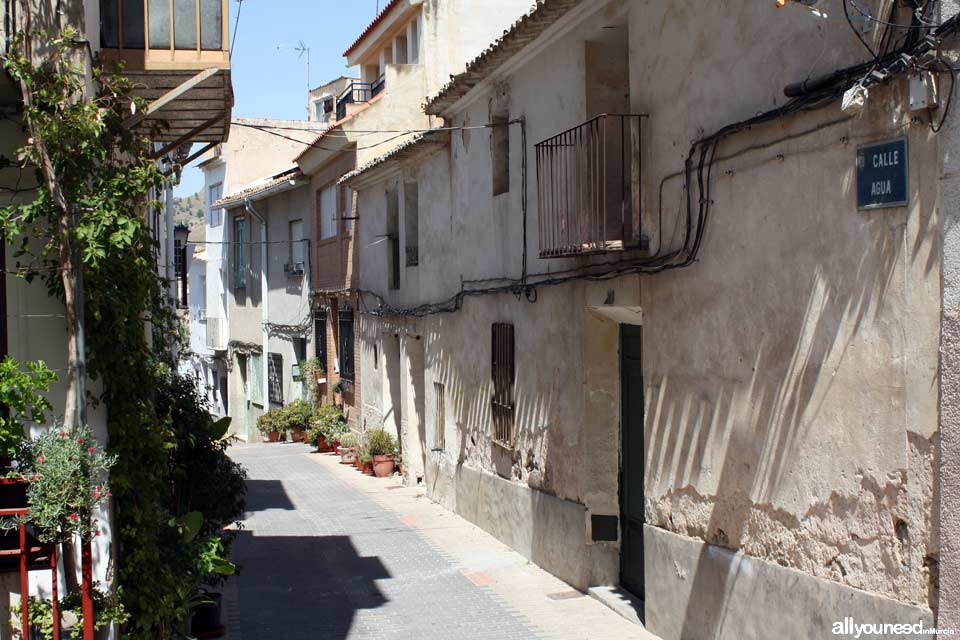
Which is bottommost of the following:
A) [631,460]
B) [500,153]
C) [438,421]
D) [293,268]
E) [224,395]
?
[224,395]

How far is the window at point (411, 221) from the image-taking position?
16859 millimetres

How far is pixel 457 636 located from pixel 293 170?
59.4 ft

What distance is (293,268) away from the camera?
83.8 ft

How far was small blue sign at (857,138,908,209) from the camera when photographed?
17.7 feet

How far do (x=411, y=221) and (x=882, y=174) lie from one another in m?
12.1

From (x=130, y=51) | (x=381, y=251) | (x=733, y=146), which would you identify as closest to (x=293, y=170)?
(x=381, y=251)

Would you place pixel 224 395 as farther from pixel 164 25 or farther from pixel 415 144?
pixel 164 25

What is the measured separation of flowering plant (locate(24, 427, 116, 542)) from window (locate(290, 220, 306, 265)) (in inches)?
770

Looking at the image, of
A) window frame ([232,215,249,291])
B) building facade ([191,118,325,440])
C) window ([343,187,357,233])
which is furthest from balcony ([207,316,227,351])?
window ([343,187,357,233])

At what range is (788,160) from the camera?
6.43m

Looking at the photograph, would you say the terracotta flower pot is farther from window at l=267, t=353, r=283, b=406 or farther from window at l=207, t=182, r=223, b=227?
window at l=207, t=182, r=223, b=227

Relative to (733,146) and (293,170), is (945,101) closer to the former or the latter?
(733,146)

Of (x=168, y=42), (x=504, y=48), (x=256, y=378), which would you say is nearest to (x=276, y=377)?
(x=256, y=378)

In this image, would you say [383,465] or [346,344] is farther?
[346,344]
